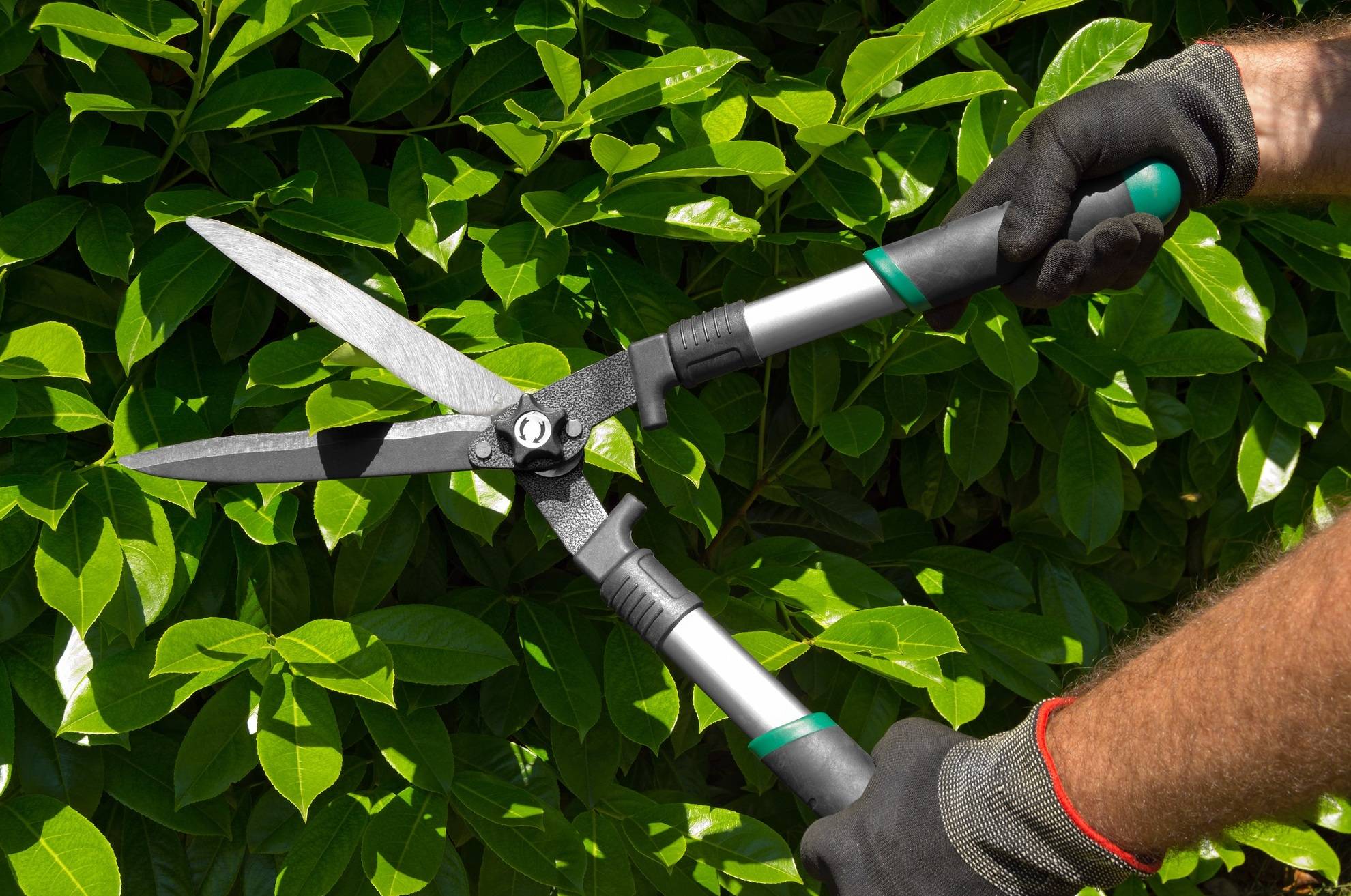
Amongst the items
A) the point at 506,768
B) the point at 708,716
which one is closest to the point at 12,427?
the point at 506,768

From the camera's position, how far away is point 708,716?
140cm

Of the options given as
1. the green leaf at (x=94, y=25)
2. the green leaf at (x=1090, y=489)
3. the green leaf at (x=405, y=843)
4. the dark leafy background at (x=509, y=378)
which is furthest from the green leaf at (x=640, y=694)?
the green leaf at (x=94, y=25)

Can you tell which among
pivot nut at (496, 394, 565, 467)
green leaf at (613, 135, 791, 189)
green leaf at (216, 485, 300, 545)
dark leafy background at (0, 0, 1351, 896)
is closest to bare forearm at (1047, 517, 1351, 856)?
dark leafy background at (0, 0, 1351, 896)

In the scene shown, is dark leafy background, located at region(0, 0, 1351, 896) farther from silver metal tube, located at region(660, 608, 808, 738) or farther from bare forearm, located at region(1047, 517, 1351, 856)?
silver metal tube, located at region(660, 608, 808, 738)

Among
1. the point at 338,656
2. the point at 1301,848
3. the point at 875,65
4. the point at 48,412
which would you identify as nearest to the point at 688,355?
the point at 875,65

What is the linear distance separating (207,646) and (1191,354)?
4.90 ft

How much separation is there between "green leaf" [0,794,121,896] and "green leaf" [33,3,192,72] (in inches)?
36.0

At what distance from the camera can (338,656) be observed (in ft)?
4.39

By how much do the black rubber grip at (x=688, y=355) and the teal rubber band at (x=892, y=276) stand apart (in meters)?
0.15

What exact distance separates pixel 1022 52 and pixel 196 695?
1642mm

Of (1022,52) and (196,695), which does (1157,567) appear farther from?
(196,695)

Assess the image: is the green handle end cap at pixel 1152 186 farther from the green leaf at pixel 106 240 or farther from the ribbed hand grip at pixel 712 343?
the green leaf at pixel 106 240

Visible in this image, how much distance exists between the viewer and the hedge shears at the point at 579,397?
46.6 inches

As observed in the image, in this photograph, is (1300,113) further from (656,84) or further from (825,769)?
(825,769)
